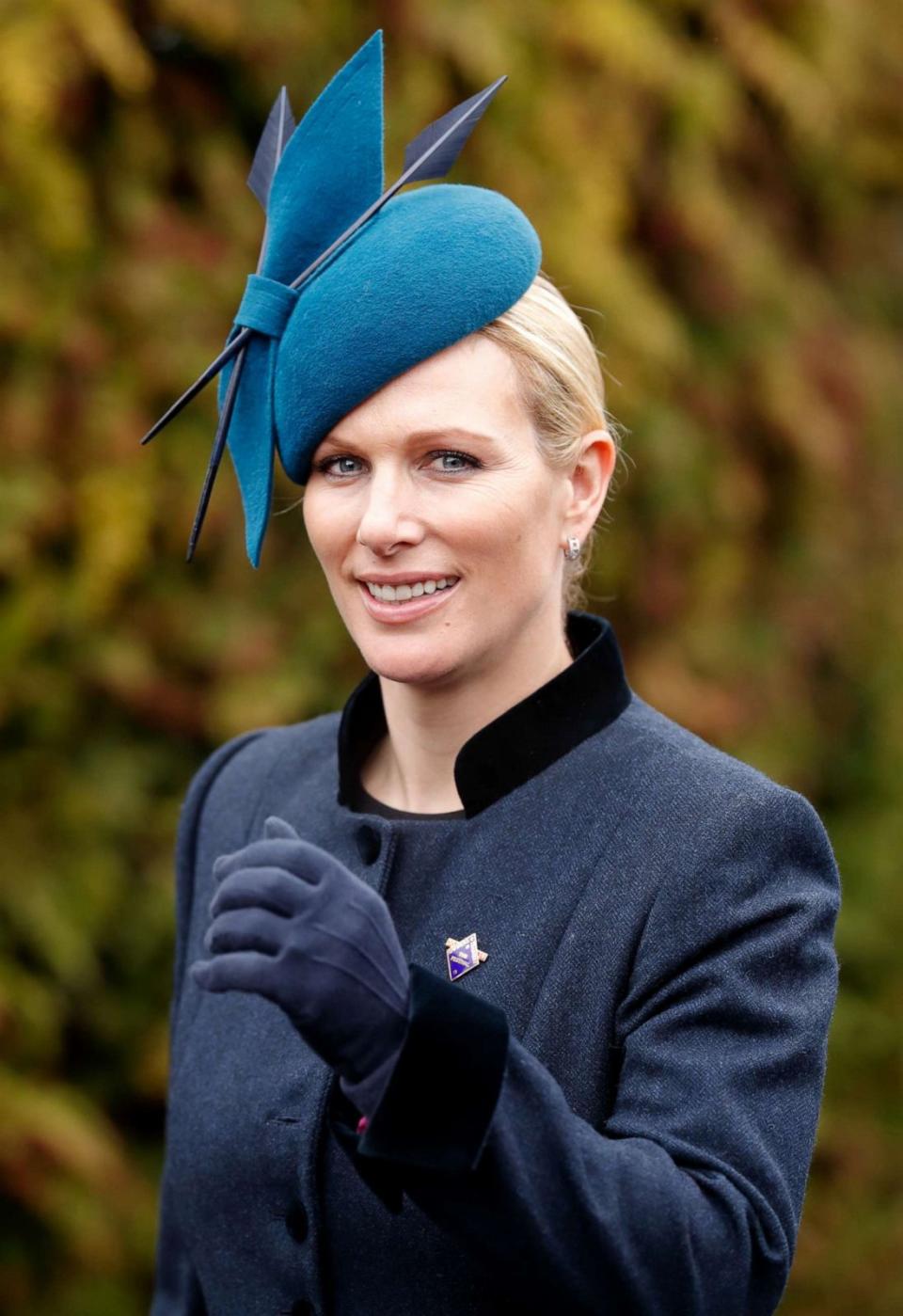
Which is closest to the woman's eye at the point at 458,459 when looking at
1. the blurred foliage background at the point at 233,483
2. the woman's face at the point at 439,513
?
the woman's face at the point at 439,513

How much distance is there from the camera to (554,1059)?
1.80 m

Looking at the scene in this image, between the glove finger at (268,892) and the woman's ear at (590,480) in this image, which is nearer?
the glove finger at (268,892)

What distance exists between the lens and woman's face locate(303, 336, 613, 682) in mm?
1861

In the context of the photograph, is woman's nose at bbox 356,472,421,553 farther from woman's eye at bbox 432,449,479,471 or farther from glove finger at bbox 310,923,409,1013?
glove finger at bbox 310,923,409,1013

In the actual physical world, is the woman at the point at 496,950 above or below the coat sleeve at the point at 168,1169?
above

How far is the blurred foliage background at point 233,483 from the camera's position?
131 inches

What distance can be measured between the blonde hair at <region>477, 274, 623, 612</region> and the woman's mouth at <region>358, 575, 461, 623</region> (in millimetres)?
196

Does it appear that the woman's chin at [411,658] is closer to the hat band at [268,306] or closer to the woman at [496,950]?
the woman at [496,950]

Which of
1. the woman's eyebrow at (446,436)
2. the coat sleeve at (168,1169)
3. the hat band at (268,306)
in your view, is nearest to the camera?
the woman's eyebrow at (446,436)

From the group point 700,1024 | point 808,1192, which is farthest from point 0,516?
point 808,1192

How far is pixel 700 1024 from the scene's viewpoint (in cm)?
170

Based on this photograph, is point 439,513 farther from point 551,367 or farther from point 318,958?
point 318,958

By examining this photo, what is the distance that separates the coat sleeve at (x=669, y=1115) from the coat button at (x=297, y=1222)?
0.14 meters

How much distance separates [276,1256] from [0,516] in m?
1.72
